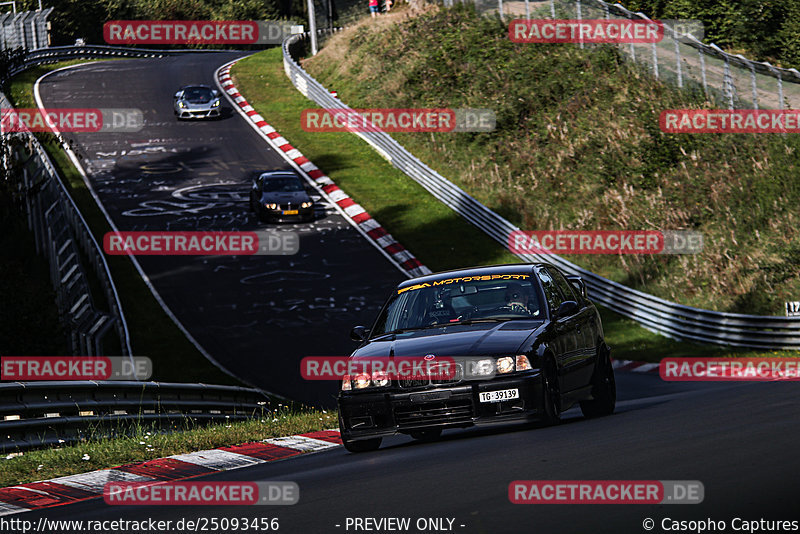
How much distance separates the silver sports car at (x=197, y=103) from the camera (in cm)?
4778

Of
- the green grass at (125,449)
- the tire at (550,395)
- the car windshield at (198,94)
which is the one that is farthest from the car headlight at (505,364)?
the car windshield at (198,94)

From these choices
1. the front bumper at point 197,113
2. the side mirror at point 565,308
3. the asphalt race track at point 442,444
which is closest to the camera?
the asphalt race track at point 442,444

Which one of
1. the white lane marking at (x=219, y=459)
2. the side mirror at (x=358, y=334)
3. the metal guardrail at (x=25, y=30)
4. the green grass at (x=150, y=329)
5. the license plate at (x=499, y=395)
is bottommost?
the green grass at (x=150, y=329)

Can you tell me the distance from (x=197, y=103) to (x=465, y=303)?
39.0m

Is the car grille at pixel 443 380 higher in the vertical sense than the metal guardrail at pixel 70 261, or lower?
higher

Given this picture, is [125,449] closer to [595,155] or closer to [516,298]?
[516,298]

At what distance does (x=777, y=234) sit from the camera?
2597 centimetres

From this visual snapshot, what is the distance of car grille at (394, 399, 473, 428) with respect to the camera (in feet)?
31.2

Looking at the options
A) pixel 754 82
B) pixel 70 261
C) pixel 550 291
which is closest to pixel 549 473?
pixel 550 291

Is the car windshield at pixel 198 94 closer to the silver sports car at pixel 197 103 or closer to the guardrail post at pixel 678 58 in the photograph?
the silver sports car at pixel 197 103

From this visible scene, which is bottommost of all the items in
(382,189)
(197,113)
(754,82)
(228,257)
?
(228,257)

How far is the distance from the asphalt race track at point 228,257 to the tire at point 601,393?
30.7 feet

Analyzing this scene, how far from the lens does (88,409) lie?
41.1 ft

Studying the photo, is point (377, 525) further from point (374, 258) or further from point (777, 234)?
point (374, 258)
